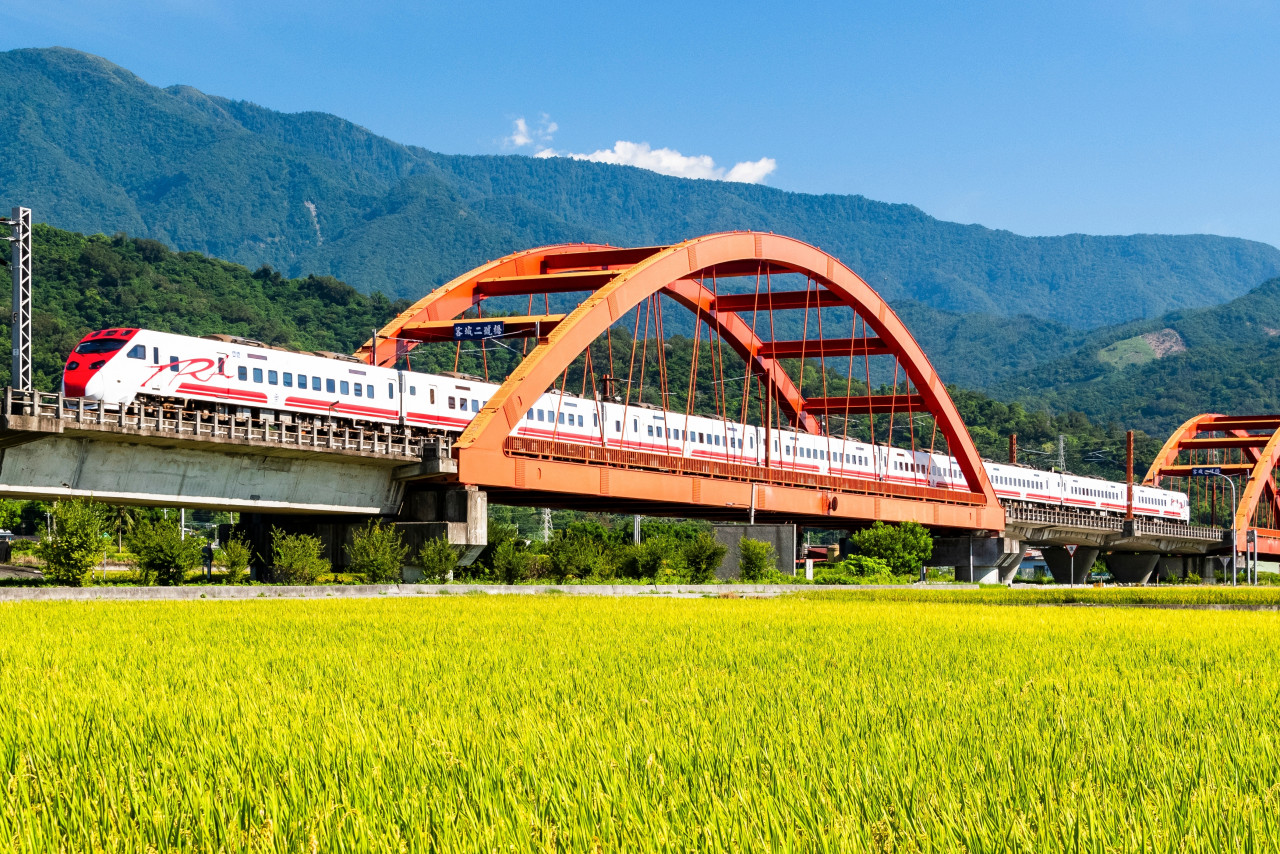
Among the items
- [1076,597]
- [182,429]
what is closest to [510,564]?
[182,429]

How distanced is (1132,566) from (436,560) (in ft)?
274

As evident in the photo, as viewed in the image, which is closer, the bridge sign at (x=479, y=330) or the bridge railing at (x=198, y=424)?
the bridge railing at (x=198, y=424)

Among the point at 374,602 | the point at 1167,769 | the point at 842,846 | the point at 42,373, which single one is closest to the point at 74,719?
the point at 842,846

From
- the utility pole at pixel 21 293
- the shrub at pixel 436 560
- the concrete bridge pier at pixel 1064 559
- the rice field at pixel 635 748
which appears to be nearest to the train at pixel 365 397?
the utility pole at pixel 21 293

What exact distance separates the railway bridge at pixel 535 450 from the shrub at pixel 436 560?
1.36 meters

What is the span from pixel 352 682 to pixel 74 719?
326 cm

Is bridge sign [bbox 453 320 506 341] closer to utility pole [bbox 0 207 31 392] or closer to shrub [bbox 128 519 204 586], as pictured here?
shrub [bbox 128 519 204 586]

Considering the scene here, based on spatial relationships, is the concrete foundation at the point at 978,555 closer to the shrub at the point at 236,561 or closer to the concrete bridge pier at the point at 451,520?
the concrete bridge pier at the point at 451,520

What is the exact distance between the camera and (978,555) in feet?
260

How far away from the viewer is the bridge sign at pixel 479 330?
166ft

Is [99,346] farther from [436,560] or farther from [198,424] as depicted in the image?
[436,560]

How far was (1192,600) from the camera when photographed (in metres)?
41.3

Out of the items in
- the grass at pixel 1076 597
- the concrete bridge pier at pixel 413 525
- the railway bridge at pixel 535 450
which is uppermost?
the railway bridge at pixel 535 450

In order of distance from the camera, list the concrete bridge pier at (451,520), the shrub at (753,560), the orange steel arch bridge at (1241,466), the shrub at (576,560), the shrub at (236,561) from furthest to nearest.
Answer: the orange steel arch bridge at (1241,466), the shrub at (753,560), the shrub at (576,560), the concrete bridge pier at (451,520), the shrub at (236,561)
